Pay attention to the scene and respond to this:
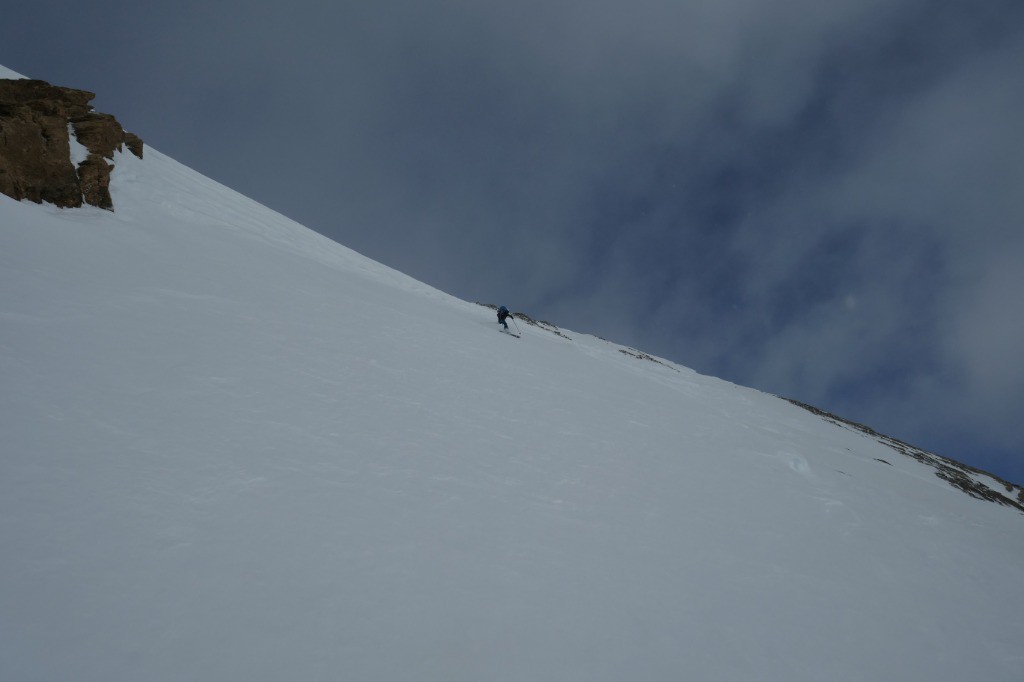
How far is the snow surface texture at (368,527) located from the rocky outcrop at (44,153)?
1.17 meters

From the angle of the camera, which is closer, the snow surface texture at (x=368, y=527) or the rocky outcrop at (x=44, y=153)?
the snow surface texture at (x=368, y=527)

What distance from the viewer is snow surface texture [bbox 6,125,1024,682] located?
3.04 metres

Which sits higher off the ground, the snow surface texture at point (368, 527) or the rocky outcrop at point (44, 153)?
the rocky outcrop at point (44, 153)

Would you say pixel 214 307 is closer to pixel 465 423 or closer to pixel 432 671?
pixel 465 423

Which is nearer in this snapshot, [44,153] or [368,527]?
[368,527]

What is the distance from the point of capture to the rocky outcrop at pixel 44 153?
33.4ft

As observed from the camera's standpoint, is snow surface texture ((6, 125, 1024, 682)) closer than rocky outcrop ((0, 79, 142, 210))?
Yes

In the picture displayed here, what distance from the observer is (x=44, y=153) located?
10.7 metres

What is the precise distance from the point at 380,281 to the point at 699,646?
19.4 m

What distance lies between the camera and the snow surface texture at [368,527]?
9.97ft

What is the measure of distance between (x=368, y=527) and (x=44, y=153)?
13.8 meters

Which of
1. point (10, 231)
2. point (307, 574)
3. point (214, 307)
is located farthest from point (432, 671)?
point (10, 231)

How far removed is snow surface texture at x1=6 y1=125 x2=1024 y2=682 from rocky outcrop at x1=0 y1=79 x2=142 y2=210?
3.83 ft

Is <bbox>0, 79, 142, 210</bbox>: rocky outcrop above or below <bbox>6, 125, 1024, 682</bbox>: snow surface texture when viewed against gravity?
above
